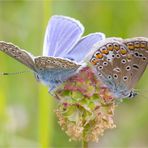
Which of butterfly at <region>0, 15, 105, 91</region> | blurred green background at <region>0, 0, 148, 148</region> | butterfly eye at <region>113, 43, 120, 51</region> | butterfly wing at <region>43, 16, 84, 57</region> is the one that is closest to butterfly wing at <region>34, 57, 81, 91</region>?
butterfly at <region>0, 15, 105, 91</region>

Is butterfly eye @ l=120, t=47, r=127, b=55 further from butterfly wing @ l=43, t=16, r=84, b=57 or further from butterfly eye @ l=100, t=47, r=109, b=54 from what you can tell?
butterfly wing @ l=43, t=16, r=84, b=57

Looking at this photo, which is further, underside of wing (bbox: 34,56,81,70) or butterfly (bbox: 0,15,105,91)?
butterfly (bbox: 0,15,105,91)

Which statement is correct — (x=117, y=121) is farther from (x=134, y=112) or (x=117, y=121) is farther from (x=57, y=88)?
(x=57, y=88)

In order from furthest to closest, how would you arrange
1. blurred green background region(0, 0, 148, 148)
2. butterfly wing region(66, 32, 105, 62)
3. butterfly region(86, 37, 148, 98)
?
1. blurred green background region(0, 0, 148, 148)
2. butterfly wing region(66, 32, 105, 62)
3. butterfly region(86, 37, 148, 98)

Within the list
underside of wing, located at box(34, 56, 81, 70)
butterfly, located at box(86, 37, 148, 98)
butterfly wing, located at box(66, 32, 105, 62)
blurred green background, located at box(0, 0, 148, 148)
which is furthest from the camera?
blurred green background, located at box(0, 0, 148, 148)

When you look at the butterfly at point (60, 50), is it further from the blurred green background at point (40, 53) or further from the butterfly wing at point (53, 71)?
the blurred green background at point (40, 53)

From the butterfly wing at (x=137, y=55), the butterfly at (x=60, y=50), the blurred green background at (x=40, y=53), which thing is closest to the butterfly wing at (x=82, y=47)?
the butterfly at (x=60, y=50)

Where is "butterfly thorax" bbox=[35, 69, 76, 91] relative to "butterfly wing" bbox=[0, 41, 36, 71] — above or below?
below
